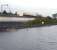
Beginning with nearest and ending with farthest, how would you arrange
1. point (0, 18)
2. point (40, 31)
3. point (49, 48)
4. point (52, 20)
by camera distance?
point (49, 48) < point (52, 20) < point (0, 18) < point (40, 31)

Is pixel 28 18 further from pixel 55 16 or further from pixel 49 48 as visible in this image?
pixel 49 48

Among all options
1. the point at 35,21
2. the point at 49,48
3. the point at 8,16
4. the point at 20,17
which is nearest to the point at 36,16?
the point at 35,21

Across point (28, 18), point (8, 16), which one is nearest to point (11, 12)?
point (8, 16)

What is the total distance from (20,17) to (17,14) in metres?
0.13

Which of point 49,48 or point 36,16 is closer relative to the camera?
point 49,48

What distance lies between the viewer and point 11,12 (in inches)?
173

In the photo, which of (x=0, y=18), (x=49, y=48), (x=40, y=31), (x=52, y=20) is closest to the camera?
(x=49, y=48)

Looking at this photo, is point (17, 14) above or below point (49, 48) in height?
above

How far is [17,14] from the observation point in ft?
14.3

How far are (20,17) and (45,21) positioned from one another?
1.99ft

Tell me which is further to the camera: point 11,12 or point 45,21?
point 11,12

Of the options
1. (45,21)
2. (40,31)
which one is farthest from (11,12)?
(40,31)

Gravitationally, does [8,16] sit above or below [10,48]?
above

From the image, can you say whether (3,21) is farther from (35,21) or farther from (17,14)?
(35,21)
